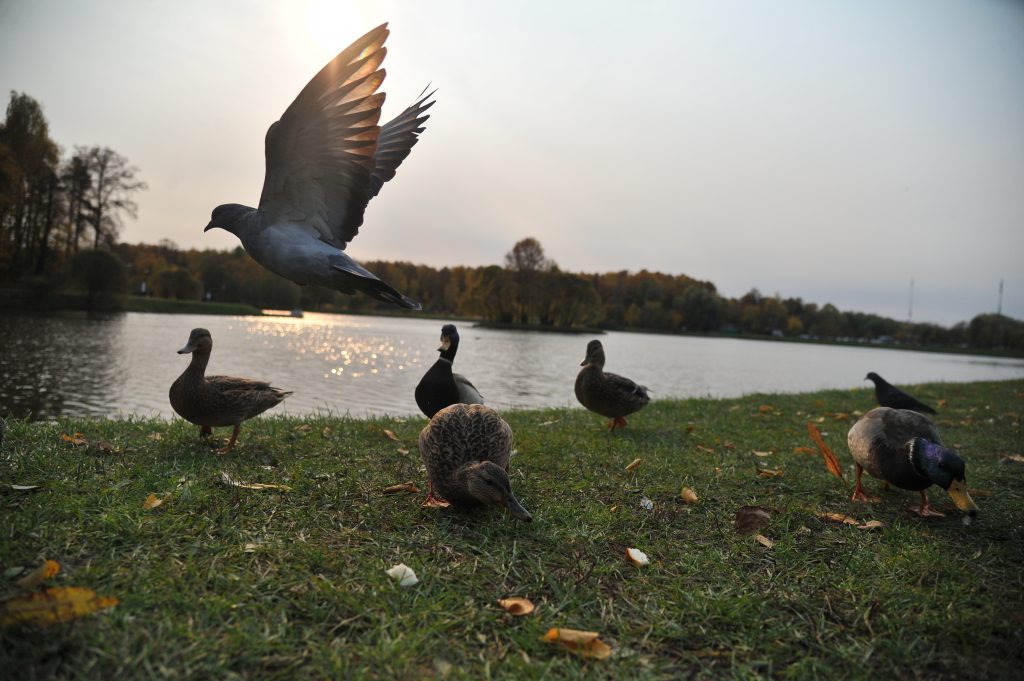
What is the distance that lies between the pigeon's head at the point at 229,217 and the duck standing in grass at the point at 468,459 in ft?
5.92

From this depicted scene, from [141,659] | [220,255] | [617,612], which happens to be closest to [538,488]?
[617,612]

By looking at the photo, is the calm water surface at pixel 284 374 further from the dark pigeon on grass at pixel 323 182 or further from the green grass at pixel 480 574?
the dark pigeon on grass at pixel 323 182

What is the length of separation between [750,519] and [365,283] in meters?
2.90

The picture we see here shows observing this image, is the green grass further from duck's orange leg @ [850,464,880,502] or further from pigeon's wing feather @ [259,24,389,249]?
pigeon's wing feather @ [259,24,389,249]

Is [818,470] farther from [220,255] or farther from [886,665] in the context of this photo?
[220,255]

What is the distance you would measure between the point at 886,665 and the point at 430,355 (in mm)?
24278

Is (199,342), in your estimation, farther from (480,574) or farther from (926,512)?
(926,512)

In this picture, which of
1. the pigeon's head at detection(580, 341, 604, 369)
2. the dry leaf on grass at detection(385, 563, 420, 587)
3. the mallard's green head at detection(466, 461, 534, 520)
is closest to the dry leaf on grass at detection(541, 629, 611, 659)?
the dry leaf on grass at detection(385, 563, 420, 587)

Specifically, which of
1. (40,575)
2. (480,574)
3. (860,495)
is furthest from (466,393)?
(40,575)

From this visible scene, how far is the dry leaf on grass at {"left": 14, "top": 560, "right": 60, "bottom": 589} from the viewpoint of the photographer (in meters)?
2.06

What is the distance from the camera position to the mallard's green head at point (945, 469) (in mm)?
3621

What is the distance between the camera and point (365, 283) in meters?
2.70

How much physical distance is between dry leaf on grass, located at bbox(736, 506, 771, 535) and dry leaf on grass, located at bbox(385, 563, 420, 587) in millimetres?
2161

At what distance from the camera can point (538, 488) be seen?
14.0ft
